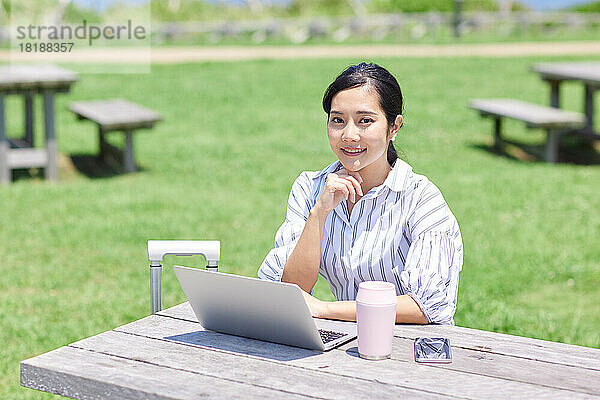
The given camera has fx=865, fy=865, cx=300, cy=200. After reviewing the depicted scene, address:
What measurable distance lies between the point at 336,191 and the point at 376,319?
554mm

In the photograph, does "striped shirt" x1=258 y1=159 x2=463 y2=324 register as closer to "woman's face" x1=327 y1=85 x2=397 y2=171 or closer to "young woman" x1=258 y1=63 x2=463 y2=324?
"young woman" x1=258 y1=63 x2=463 y2=324

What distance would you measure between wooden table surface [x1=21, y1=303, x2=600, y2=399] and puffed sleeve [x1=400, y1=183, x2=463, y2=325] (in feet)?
0.46

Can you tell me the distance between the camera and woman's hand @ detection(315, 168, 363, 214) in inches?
96.3

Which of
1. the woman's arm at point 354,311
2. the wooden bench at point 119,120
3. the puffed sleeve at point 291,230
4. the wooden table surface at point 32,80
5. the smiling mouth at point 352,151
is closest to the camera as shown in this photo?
the woman's arm at point 354,311

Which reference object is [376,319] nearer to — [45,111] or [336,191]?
[336,191]

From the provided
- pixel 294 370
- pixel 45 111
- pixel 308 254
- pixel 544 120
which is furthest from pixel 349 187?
pixel 544 120

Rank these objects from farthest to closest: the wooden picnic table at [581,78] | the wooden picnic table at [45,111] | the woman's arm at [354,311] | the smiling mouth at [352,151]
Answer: the wooden picnic table at [581,78], the wooden picnic table at [45,111], the smiling mouth at [352,151], the woman's arm at [354,311]

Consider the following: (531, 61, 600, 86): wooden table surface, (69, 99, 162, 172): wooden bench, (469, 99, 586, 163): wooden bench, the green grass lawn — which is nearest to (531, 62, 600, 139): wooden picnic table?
(531, 61, 600, 86): wooden table surface

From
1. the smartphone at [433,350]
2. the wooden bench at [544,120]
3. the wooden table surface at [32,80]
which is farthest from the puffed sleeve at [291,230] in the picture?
the wooden bench at [544,120]

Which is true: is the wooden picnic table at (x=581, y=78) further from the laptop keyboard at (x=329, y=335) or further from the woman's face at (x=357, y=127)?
the laptop keyboard at (x=329, y=335)

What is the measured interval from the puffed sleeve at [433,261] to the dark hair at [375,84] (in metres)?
0.29

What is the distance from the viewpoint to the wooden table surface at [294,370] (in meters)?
1.84

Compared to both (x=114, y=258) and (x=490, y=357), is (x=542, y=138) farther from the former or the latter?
(x=490, y=357)

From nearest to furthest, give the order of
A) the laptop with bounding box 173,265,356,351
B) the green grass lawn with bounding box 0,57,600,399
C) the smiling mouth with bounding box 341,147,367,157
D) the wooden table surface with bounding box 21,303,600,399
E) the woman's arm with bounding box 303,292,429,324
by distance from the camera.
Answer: the wooden table surface with bounding box 21,303,600,399 → the laptop with bounding box 173,265,356,351 → the woman's arm with bounding box 303,292,429,324 → the smiling mouth with bounding box 341,147,367,157 → the green grass lawn with bounding box 0,57,600,399
